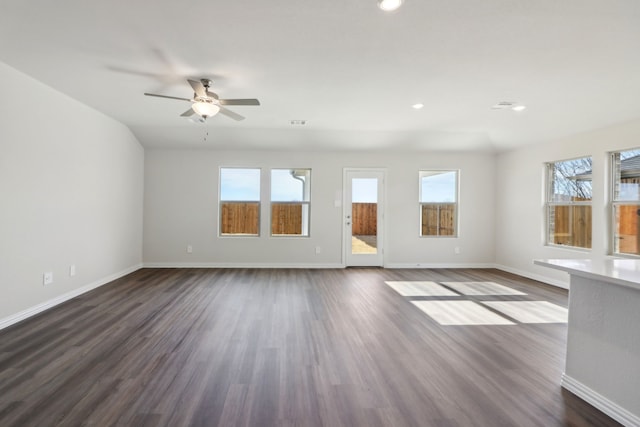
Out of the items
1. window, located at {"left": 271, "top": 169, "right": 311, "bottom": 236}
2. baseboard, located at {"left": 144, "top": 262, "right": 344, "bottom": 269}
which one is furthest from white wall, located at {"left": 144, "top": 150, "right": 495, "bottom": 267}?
window, located at {"left": 271, "top": 169, "right": 311, "bottom": 236}

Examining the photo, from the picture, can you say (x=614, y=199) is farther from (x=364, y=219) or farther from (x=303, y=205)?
(x=303, y=205)

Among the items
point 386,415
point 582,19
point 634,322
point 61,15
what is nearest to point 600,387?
point 634,322

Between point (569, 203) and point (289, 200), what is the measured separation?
474cm

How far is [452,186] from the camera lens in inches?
265

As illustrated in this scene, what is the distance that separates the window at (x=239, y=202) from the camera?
21.2ft

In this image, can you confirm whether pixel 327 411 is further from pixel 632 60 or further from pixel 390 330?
pixel 632 60

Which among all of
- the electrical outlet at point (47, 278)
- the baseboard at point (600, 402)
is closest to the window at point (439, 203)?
the baseboard at point (600, 402)

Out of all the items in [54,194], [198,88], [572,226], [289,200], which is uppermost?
[198,88]

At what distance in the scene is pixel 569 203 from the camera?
201 inches

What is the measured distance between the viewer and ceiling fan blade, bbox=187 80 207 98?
3074mm

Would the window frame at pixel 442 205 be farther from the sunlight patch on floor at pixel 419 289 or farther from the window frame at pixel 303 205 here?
the window frame at pixel 303 205

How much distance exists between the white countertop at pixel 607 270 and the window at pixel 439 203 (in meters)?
4.37

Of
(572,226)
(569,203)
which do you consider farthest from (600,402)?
(569,203)

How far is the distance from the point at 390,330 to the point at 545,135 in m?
4.28
